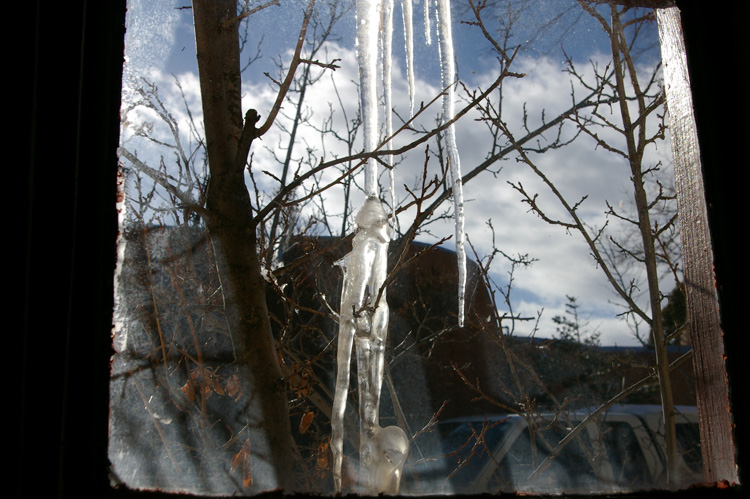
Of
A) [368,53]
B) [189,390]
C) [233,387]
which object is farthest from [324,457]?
[368,53]

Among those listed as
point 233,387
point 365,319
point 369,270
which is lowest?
point 233,387

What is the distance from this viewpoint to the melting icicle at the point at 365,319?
122 centimetres

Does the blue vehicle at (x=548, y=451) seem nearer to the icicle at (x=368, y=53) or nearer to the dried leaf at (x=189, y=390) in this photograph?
the dried leaf at (x=189, y=390)

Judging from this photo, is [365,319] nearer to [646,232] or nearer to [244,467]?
[244,467]

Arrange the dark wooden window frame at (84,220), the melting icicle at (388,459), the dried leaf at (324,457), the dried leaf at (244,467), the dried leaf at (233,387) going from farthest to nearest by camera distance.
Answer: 1. the dried leaf at (324,457)
2. the dried leaf at (233,387)
3. the melting icicle at (388,459)
4. the dried leaf at (244,467)
5. the dark wooden window frame at (84,220)

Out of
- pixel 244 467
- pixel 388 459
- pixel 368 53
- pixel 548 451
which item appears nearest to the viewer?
pixel 244 467

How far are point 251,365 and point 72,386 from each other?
0.89 meters

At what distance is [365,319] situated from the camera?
1288mm

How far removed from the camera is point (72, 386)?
0.41 metres

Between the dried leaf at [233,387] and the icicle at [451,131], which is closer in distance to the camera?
the icicle at [451,131]

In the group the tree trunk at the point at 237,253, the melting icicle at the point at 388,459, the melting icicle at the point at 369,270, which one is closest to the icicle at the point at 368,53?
the melting icicle at the point at 369,270

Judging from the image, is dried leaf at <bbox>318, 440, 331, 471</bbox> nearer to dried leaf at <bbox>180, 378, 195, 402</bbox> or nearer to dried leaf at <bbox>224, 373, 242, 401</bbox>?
dried leaf at <bbox>224, 373, 242, 401</bbox>

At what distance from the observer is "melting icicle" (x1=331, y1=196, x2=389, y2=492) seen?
1.22 metres

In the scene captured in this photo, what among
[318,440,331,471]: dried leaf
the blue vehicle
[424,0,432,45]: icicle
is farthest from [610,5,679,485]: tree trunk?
[318,440,331,471]: dried leaf
